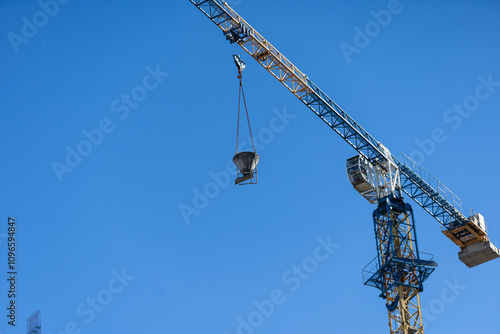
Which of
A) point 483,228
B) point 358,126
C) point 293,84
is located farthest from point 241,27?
point 483,228

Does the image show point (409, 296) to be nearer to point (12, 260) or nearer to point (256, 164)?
point (256, 164)

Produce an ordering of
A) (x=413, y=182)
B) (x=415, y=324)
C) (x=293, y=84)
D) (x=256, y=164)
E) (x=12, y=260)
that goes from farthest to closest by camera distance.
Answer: (x=413, y=182), (x=293, y=84), (x=415, y=324), (x=12, y=260), (x=256, y=164)

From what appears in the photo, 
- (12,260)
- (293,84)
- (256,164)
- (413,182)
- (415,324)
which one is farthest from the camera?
(413,182)

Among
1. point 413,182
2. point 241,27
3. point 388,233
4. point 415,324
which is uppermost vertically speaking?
point 241,27

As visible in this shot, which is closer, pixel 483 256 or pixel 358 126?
pixel 358 126

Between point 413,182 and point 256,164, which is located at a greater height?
point 413,182

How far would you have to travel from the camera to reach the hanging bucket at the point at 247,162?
169ft

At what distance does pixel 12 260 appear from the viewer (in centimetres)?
5619

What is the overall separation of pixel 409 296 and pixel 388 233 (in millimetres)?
4367

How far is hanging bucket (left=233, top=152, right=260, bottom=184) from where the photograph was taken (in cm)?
5162

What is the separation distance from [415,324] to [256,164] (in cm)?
1723

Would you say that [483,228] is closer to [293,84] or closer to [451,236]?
[451,236]

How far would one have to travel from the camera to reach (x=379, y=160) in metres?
68.9

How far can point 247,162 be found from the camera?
169 ft
